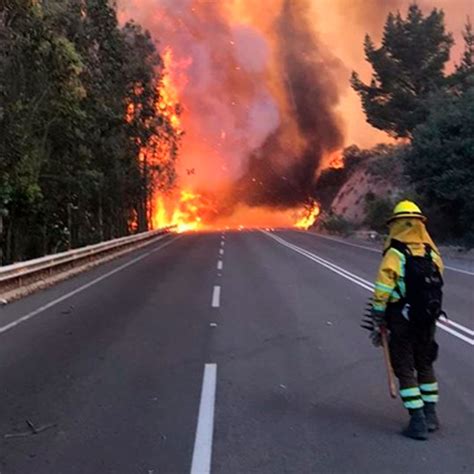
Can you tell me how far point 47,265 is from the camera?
15.8m

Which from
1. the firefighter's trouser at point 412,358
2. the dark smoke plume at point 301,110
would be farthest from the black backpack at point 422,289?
the dark smoke plume at point 301,110

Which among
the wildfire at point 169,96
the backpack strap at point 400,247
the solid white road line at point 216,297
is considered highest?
the wildfire at point 169,96

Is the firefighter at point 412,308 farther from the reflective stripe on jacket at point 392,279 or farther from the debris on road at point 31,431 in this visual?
the debris on road at point 31,431

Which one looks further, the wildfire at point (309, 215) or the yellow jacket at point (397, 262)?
the wildfire at point (309, 215)

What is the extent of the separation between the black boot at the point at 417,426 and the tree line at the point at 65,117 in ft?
35.6

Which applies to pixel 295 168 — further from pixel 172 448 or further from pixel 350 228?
pixel 172 448

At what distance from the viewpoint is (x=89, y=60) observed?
20.1 m

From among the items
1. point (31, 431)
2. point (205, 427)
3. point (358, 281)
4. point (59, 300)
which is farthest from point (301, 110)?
point (31, 431)

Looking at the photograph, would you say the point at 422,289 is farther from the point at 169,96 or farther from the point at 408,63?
the point at 408,63

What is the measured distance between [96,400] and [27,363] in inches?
76.0

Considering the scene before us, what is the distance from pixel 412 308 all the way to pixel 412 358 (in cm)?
40

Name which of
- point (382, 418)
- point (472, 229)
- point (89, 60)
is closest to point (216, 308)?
point (382, 418)

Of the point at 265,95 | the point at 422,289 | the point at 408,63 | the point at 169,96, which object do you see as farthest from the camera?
the point at 265,95

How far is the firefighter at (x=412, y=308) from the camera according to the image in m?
4.79
